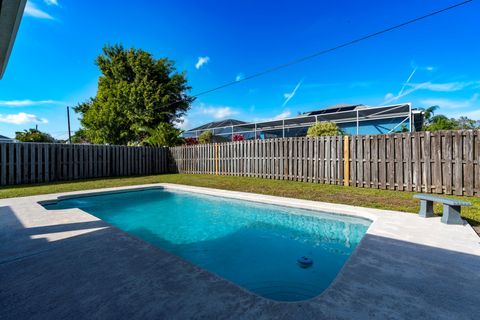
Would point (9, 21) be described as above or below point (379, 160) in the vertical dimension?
above

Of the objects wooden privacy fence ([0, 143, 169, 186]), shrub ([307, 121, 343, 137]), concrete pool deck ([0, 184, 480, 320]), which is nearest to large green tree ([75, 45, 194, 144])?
wooden privacy fence ([0, 143, 169, 186])

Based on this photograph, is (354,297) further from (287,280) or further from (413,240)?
(413,240)

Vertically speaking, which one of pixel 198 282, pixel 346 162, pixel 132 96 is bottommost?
pixel 198 282

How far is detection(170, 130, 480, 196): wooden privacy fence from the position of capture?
5824 mm

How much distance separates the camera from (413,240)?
9.91 feet

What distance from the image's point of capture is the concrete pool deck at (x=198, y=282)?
5.47 ft

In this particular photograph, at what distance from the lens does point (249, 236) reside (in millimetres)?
4371

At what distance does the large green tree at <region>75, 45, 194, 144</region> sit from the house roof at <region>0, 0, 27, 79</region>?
15.3 metres

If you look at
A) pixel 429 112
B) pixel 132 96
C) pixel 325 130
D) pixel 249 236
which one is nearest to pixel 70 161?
pixel 132 96

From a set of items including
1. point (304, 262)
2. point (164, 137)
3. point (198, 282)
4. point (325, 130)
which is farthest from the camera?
point (164, 137)

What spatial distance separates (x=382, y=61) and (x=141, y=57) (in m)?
16.9

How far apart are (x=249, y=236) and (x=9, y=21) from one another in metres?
4.29

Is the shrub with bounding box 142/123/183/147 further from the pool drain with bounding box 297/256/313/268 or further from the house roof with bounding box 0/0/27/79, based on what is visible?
the pool drain with bounding box 297/256/313/268

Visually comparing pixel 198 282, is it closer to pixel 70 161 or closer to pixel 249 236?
pixel 249 236
